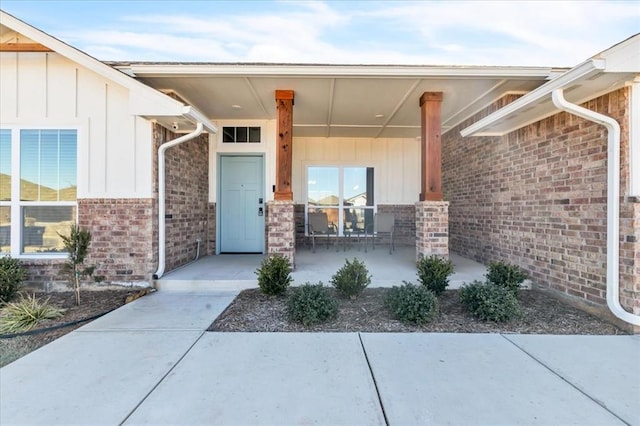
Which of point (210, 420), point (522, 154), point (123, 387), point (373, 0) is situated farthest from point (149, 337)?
point (373, 0)

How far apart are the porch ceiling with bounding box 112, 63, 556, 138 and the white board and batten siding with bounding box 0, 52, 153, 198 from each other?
0.64 m

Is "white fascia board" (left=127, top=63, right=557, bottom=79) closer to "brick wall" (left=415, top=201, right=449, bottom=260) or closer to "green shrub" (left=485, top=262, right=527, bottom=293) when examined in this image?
"brick wall" (left=415, top=201, right=449, bottom=260)

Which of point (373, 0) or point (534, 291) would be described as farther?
point (373, 0)

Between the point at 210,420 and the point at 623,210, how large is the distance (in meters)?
4.20

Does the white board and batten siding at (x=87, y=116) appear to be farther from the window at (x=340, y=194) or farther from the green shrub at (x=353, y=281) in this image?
the window at (x=340, y=194)

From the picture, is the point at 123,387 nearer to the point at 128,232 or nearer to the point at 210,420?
the point at 210,420

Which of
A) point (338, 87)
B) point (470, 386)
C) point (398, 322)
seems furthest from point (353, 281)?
point (338, 87)

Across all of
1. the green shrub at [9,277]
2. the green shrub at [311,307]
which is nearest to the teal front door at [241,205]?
the green shrub at [9,277]

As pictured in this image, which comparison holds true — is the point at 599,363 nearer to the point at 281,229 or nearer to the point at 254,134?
the point at 281,229

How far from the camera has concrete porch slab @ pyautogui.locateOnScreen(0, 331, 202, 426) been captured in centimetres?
188

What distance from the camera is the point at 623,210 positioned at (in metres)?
3.15

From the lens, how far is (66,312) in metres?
3.65

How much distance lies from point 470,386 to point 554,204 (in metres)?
3.08

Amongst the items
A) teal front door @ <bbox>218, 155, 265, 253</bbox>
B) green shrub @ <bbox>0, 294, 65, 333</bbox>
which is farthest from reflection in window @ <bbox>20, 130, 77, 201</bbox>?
teal front door @ <bbox>218, 155, 265, 253</bbox>
